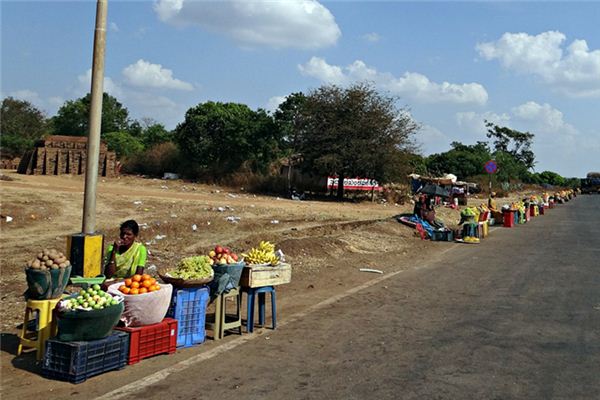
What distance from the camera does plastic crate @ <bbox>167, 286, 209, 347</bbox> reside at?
6.45m

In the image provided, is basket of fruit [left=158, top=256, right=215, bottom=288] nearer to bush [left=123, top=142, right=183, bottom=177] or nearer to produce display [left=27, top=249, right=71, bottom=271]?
produce display [left=27, top=249, right=71, bottom=271]

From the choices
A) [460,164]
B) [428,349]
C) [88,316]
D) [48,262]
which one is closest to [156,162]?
[48,262]

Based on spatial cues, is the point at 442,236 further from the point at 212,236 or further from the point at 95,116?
the point at 95,116

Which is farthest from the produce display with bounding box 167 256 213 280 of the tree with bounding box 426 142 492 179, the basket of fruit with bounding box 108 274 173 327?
the tree with bounding box 426 142 492 179

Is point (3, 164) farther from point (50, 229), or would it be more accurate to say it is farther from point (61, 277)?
point (61, 277)

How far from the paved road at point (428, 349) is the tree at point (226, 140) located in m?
28.3

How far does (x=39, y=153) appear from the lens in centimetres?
3656

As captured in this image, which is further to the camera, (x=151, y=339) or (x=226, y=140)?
(x=226, y=140)

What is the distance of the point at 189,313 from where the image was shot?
659 centimetres

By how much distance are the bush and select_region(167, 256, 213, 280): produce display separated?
35.3 meters

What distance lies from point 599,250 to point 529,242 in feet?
8.76

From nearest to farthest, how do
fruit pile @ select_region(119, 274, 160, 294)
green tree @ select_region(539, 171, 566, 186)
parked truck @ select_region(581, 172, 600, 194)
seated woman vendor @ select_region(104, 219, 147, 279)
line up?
1. fruit pile @ select_region(119, 274, 160, 294)
2. seated woman vendor @ select_region(104, 219, 147, 279)
3. parked truck @ select_region(581, 172, 600, 194)
4. green tree @ select_region(539, 171, 566, 186)

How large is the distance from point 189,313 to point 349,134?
29.0 m

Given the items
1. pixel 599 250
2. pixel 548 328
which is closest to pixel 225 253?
pixel 548 328
